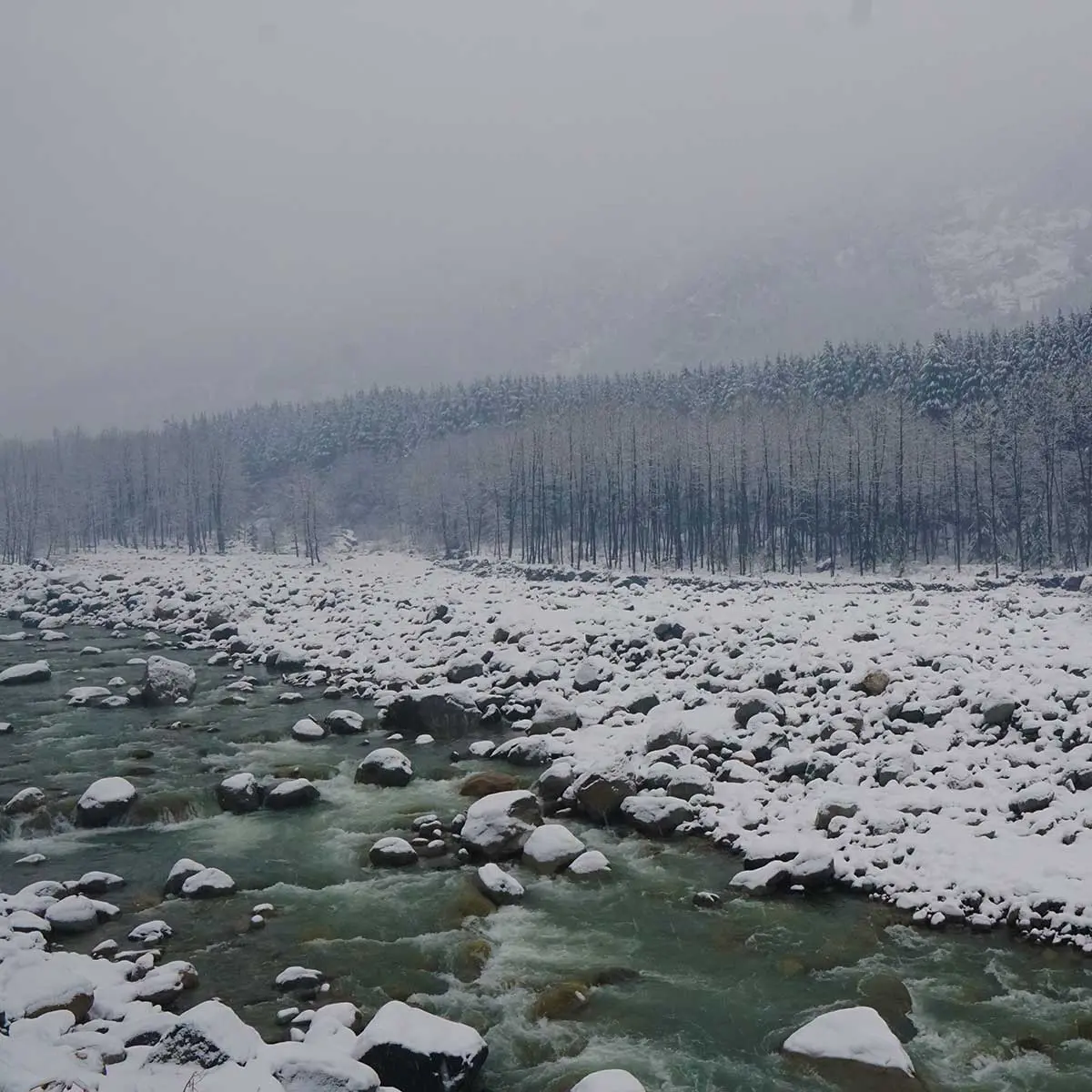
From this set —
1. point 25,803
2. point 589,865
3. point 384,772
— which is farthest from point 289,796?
point 589,865

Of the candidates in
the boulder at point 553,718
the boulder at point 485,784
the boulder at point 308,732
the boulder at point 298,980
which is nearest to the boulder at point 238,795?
the boulder at point 485,784

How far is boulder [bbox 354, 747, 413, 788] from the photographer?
64.3ft

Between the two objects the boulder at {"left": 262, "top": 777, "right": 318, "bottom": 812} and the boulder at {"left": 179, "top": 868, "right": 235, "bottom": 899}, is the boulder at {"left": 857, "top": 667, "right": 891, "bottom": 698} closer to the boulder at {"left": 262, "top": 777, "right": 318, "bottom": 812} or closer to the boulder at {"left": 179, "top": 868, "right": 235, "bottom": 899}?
the boulder at {"left": 262, "top": 777, "right": 318, "bottom": 812}

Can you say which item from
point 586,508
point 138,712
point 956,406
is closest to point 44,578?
point 138,712

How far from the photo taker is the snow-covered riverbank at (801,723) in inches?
548

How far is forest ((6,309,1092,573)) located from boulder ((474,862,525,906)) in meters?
52.3

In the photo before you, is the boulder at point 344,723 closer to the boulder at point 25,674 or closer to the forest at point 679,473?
the boulder at point 25,674

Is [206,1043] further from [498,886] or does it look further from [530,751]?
[530,751]

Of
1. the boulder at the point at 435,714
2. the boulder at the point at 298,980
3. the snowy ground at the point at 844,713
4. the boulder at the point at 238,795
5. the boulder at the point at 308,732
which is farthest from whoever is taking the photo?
the boulder at the point at 435,714

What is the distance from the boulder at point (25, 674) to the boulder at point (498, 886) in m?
24.9

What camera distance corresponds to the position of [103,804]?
17.1 meters

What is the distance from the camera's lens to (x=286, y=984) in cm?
1109

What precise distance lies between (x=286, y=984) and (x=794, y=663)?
1526 centimetres

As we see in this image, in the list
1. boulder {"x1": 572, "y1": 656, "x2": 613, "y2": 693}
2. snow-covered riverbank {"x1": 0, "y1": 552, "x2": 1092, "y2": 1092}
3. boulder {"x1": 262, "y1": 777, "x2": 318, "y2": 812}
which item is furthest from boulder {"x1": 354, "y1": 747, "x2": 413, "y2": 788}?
boulder {"x1": 572, "y1": 656, "x2": 613, "y2": 693}
